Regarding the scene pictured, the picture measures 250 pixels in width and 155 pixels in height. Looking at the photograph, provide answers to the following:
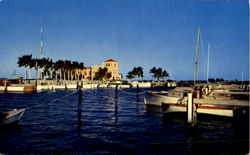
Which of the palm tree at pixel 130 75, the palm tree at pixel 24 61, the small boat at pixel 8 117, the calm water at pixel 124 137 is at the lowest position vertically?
the calm water at pixel 124 137

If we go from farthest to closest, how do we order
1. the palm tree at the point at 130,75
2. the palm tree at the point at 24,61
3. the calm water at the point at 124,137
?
the palm tree at the point at 130,75 < the palm tree at the point at 24,61 < the calm water at the point at 124,137

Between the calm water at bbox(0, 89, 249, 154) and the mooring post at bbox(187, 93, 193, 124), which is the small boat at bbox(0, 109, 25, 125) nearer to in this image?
the calm water at bbox(0, 89, 249, 154)

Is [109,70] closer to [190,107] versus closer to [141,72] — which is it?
[141,72]

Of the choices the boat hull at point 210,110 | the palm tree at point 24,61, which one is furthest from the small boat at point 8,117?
the palm tree at point 24,61

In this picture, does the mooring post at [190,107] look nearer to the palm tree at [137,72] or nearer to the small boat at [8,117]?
the small boat at [8,117]

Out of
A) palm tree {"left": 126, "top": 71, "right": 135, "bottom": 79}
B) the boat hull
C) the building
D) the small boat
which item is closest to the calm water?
the small boat

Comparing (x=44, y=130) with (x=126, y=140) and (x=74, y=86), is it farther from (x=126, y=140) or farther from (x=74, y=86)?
(x=74, y=86)

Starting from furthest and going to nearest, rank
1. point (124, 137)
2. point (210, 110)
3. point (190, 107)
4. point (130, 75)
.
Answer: point (130, 75), point (210, 110), point (124, 137), point (190, 107)

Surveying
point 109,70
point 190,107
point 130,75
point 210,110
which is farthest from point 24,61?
point 190,107

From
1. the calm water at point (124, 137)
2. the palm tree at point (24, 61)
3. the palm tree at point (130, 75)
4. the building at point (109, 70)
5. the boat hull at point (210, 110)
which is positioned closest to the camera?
the calm water at point (124, 137)

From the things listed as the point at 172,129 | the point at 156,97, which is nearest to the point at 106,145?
the point at 172,129

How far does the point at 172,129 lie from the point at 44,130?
9.40 meters

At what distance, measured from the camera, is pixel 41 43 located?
7019 centimetres

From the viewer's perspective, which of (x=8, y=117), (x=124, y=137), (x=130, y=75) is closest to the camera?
(x=124, y=137)
